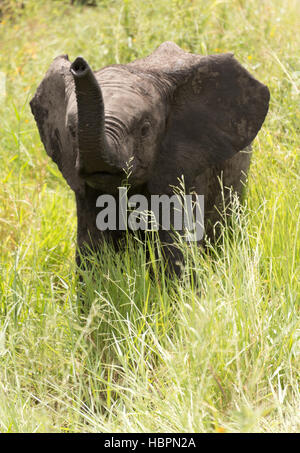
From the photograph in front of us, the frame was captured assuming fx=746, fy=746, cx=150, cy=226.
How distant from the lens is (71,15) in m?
9.13

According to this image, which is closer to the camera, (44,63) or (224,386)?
(224,386)

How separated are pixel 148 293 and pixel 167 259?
34 cm

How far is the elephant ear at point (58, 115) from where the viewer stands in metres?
3.73

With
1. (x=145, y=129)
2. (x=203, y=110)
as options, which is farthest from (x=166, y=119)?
(x=145, y=129)

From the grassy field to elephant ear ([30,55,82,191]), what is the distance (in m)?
0.45

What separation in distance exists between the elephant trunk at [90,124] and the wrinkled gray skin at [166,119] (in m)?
0.21

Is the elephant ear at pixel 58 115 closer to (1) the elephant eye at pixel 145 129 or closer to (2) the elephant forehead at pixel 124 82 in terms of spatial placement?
(2) the elephant forehead at pixel 124 82

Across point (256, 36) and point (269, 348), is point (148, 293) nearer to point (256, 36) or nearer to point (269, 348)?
point (269, 348)

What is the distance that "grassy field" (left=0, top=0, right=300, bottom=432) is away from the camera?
279 centimetres

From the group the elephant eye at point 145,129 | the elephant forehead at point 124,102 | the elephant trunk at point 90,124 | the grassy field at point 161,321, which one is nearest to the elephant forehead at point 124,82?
the elephant forehead at point 124,102

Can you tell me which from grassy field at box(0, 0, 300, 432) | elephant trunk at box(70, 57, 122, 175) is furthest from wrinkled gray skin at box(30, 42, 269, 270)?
grassy field at box(0, 0, 300, 432)

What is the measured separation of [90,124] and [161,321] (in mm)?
983
